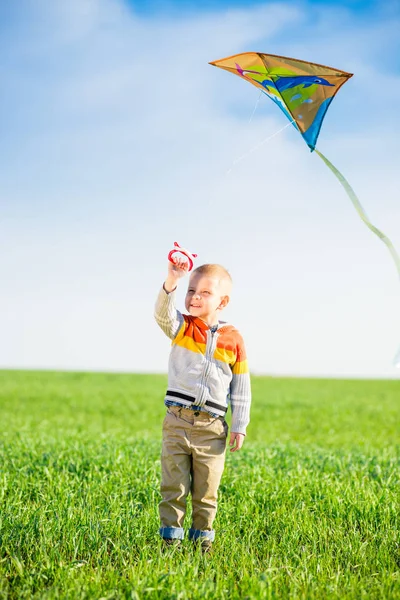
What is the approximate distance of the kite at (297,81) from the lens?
479 centimetres

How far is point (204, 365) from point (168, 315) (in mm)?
493

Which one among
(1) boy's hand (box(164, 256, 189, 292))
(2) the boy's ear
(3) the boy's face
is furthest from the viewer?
(2) the boy's ear

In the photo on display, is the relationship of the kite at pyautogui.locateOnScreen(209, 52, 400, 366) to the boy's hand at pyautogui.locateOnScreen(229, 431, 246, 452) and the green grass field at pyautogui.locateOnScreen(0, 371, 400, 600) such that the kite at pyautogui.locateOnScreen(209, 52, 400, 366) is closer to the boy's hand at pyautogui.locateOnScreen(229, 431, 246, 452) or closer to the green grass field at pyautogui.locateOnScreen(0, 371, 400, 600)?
the boy's hand at pyautogui.locateOnScreen(229, 431, 246, 452)

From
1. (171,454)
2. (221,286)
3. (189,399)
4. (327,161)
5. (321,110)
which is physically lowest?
(171,454)

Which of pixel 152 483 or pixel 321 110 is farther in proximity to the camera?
pixel 152 483

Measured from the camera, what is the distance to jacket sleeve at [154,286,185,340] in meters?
4.75

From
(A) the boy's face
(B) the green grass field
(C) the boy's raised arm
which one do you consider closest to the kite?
(A) the boy's face

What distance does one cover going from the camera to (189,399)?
4.86 meters

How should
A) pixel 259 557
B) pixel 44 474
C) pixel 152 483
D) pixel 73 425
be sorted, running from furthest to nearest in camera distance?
pixel 73 425 → pixel 44 474 → pixel 152 483 → pixel 259 557

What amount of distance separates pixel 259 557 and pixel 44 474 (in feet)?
10.6

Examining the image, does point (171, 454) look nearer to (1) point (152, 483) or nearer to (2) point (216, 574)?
(2) point (216, 574)

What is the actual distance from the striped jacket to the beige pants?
130 millimetres

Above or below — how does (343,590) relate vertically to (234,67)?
below

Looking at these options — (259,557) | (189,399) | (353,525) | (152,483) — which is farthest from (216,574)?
(152,483)
